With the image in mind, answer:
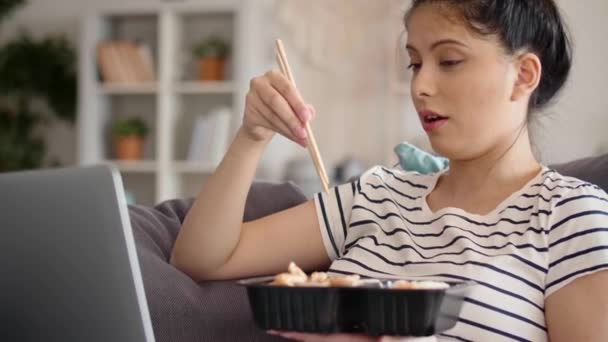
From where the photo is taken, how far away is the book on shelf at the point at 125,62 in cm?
491

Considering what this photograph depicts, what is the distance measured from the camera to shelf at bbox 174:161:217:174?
15.6 ft

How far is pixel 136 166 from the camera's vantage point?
496 centimetres

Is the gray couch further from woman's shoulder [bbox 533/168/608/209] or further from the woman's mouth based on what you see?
the woman's mouth

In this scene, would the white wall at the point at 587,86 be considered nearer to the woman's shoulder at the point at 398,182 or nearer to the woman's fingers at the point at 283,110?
the woman's shoulder at the point at 398,182

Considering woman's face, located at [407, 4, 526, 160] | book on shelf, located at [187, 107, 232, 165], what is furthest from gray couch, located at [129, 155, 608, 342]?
book on shelf, located at [187, 107, 232, 165]

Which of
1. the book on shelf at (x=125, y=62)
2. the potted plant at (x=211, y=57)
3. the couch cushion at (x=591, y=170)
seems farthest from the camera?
the book on shelf at (x=125, y=62)

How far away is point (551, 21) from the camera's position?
143cm

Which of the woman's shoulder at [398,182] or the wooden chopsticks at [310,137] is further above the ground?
the wooden chopsticks at [310,137]

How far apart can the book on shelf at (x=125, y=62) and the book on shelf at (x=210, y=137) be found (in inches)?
16.8

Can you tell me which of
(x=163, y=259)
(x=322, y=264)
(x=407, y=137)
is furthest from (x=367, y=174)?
(x=407, y=137)

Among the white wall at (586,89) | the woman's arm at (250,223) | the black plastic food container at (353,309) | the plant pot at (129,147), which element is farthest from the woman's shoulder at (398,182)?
the plant pot at (129,147)

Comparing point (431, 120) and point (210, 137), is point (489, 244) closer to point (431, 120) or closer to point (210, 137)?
point (431, 120)

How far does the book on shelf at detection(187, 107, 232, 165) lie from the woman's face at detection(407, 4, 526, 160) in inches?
133

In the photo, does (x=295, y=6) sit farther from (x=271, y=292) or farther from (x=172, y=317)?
(x=271, y=292)
